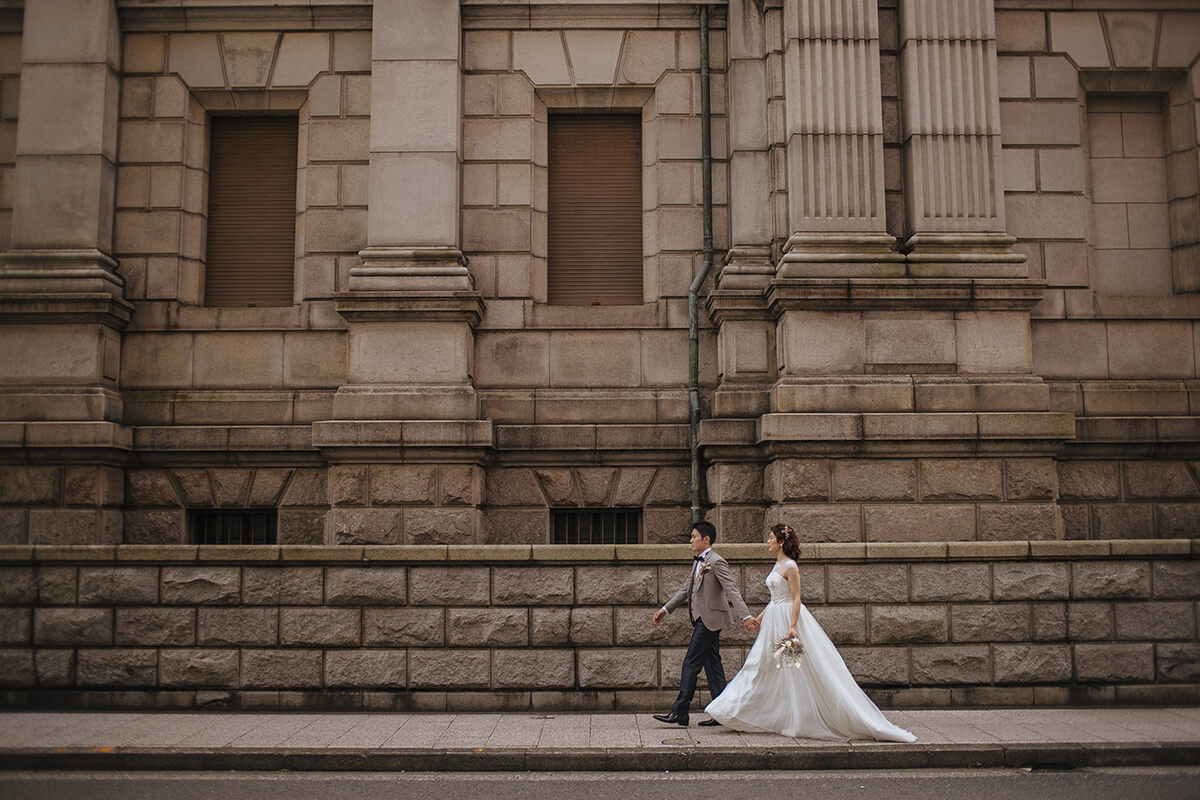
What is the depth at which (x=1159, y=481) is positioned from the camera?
13.8 m

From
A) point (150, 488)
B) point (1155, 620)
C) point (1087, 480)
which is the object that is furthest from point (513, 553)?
point (1087, 480)

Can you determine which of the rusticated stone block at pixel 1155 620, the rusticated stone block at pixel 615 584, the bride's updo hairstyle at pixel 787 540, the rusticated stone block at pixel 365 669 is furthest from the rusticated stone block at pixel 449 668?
the rusticated stone block at pixel 1155 620

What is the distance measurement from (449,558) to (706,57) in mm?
8330

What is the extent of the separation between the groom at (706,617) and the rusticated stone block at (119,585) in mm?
5435

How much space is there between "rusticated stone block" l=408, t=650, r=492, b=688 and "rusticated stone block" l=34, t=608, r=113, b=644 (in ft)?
10.6

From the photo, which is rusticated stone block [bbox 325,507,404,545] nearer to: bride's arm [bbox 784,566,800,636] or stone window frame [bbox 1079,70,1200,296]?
bride's arm [bbox 784,566,800,636]

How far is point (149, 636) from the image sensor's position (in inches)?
426

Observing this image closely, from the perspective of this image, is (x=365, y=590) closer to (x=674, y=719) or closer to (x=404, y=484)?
(x=404, y=484)

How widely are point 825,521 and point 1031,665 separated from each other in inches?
114

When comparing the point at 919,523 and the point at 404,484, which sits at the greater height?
the point at 404,484

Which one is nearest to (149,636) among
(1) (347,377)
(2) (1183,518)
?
(1) (347,377)

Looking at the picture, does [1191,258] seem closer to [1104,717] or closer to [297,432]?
[1104,717]

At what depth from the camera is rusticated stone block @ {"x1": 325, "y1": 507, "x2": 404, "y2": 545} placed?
1327 centimetres

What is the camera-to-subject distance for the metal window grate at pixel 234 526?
14234mm
